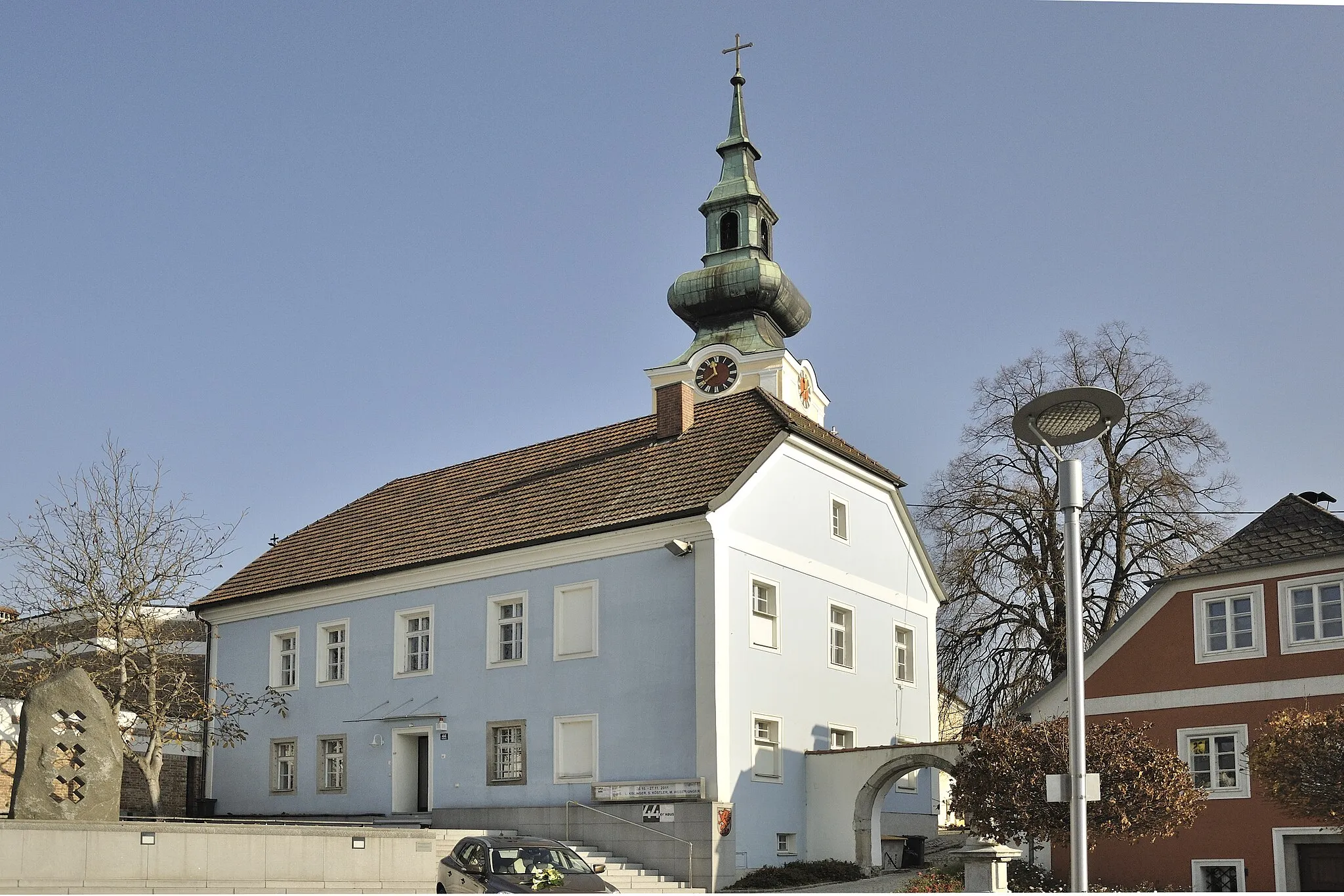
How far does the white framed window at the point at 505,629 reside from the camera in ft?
99.8

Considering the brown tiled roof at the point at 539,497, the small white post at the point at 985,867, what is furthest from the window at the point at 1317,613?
the brown tiled roof at the point at 539,497

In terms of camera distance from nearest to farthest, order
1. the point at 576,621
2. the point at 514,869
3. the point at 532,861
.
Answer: the point at 514,869 < the point at 532,861 < the point at 576,621

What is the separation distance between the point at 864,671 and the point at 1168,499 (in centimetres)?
887

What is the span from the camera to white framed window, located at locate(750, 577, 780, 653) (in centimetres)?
2847

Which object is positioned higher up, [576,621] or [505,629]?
[576,621]

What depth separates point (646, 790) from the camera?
27.0 metres

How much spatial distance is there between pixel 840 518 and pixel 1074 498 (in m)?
19.9

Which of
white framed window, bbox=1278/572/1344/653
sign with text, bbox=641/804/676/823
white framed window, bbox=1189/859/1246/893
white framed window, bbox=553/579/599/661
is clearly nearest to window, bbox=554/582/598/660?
white framed window, bbox=553/579/599/661

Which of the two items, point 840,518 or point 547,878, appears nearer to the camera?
point 547,878

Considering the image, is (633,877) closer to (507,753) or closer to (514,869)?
(507,753)

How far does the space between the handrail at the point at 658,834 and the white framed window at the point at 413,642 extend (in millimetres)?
5492

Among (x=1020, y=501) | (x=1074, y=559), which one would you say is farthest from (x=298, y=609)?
(x=1074, y=559)

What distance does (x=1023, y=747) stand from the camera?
21594 mm

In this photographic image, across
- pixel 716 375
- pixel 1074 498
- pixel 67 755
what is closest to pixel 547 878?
pixel 67 755
